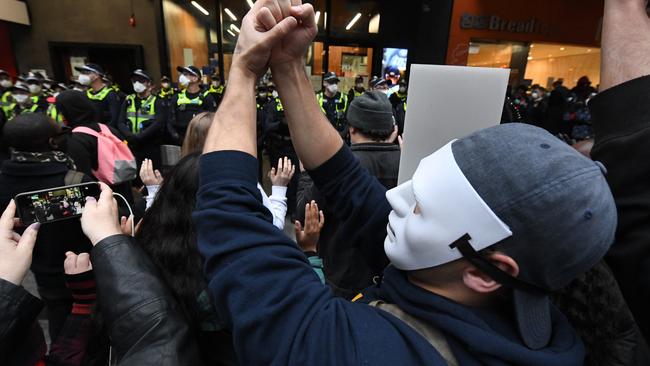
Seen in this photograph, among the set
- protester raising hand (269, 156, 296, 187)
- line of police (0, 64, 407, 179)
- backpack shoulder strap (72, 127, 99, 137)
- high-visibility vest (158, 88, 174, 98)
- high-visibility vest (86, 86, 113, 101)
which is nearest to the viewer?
protester raising hand (269, 156, 296, 187)

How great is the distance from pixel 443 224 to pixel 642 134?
422 mm

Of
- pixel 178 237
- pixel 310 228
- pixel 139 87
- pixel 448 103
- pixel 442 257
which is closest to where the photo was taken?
pixel 442 257

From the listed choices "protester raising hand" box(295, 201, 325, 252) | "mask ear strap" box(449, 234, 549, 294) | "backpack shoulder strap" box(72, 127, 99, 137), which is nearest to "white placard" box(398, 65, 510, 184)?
"protester raising hand" box(295, 201, 325, 252)

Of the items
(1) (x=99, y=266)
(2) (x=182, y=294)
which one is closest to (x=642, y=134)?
(2) (x=182, y=294)

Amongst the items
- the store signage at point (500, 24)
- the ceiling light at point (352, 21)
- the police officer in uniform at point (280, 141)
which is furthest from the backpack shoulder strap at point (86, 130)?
the store signage at point (500, 24)

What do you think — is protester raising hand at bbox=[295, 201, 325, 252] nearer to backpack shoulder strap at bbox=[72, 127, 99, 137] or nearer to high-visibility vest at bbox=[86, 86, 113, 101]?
backpack shoulder strap at bbox=[72, 127, 99, 137]

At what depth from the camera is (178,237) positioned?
3.80ft

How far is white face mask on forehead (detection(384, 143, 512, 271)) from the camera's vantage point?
64 centimetres

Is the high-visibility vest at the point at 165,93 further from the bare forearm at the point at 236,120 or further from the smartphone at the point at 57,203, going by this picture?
the bare forearm at the point at 236,120

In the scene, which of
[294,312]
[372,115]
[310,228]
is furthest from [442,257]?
[372,115]

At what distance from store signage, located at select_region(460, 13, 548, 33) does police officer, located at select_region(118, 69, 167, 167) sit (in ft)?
25.8

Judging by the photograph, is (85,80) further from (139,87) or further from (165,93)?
(165,93)

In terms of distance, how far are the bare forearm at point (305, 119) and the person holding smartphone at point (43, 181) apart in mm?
1546

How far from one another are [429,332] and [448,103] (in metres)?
0.89
